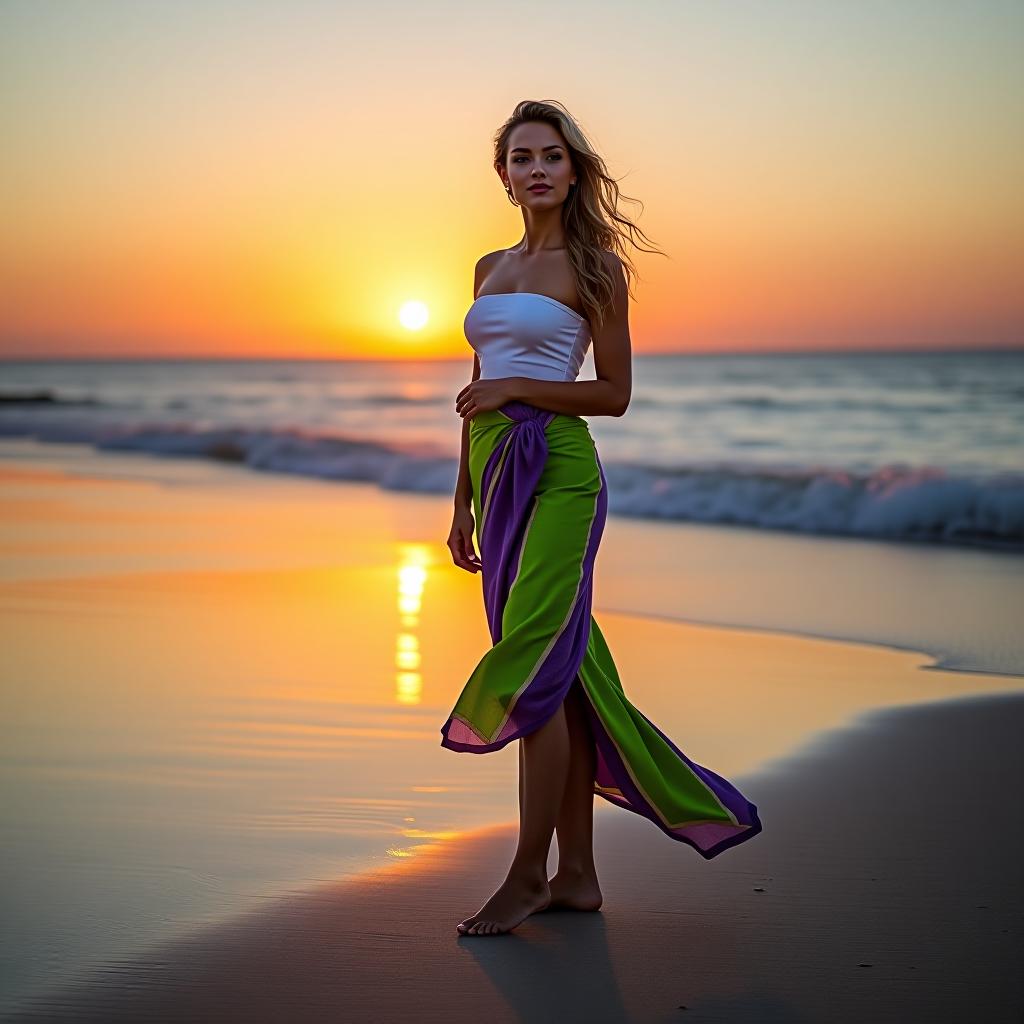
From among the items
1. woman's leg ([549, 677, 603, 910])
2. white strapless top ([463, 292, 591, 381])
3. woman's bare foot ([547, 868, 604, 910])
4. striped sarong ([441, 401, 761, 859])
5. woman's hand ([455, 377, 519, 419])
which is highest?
white strapless top ([463, 292, 591, 381])

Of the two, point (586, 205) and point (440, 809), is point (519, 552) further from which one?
point (440, 809)

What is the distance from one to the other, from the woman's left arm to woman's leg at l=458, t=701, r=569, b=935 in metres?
0.71

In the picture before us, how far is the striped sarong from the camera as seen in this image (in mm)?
3336

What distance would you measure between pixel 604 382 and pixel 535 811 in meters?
1.01

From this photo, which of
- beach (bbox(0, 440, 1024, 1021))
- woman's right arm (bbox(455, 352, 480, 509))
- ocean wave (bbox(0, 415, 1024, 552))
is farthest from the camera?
ocean wave (bbox(0, 415, 1024, 552))

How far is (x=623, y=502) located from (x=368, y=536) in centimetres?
373

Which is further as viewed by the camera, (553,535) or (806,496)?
(806,496)

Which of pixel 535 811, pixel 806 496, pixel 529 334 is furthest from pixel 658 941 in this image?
pixel 806 496

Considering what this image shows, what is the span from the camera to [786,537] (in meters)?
11.9

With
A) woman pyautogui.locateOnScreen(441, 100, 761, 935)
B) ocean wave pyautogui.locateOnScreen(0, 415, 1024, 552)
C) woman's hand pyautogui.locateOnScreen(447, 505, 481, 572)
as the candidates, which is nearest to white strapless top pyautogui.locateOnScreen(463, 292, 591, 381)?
woman pyautogui.locateOnScreen(441, 100, 761, 935)

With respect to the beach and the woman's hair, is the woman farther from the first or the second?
the beach

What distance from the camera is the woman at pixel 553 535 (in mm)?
3357

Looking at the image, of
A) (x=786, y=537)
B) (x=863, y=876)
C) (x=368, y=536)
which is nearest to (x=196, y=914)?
(x=863, y=876)

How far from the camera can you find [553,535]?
338 centimetres
